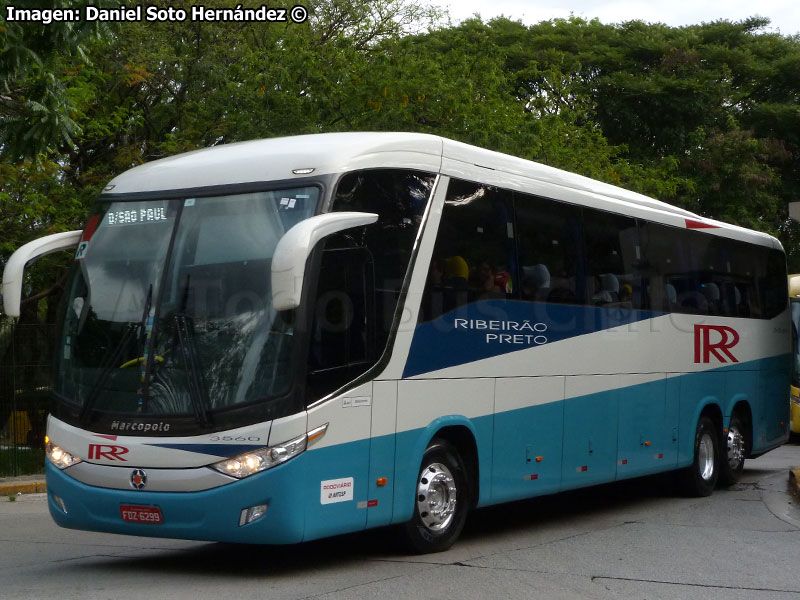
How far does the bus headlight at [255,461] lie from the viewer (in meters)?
8.06

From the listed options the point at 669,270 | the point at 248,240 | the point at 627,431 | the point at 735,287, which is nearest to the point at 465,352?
the point at 248,240

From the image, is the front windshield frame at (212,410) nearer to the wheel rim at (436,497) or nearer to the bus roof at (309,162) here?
the bus roof at (309,162)

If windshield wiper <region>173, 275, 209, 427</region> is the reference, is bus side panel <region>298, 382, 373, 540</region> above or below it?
below

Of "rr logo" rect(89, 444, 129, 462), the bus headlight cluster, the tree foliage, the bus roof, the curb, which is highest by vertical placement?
the tree foliage

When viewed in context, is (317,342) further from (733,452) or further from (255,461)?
(733,452)

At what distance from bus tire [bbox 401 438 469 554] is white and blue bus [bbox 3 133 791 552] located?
0.02m

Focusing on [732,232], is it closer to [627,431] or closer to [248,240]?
[627,431]

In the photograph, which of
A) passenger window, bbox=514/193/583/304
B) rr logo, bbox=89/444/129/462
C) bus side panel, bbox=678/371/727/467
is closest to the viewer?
rr logo, bbox=89/444/129/462

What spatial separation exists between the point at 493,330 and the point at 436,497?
1.61 m

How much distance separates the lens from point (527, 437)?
10.9m

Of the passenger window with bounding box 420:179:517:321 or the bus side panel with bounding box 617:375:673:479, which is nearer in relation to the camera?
the passenger window with bounding box 420:179:517:321

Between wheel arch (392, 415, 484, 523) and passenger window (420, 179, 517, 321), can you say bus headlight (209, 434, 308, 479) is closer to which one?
wheel arch (392, 415, 484, 523)

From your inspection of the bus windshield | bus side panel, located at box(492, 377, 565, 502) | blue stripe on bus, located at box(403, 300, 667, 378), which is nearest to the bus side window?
the bus windshield

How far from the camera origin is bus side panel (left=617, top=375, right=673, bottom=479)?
12.8 m
